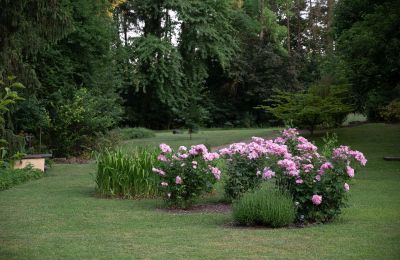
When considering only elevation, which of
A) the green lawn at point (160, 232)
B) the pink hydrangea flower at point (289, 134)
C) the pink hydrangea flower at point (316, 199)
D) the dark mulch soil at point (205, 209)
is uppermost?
the pink hydrangea flower at point (289, 134)

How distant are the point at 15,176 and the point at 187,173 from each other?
625 cm

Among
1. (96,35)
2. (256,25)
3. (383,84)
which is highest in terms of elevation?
(256,25)

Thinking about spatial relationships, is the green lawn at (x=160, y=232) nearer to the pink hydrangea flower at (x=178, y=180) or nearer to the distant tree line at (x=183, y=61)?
the pink hydrangea flower at (x=178, y=180)

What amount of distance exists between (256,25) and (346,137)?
2625cm

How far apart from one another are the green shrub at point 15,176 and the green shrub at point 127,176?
2.74 meters

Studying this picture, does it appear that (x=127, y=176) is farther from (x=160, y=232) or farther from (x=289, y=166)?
(x=289, y=166)

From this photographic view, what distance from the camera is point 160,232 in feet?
25.4

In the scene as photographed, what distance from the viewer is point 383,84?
2130cm

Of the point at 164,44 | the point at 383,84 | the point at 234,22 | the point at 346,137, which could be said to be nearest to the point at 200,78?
the point at 164,44

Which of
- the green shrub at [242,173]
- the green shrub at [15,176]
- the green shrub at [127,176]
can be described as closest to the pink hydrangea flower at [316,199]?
the green shrub at [242,173]

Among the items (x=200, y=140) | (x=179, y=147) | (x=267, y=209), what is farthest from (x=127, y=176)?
(x=200, y=140)

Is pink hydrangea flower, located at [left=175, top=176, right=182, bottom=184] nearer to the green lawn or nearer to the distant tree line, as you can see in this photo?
the green lawn

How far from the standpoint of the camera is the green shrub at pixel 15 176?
43.0ft

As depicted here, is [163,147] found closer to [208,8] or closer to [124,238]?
[124,238]
